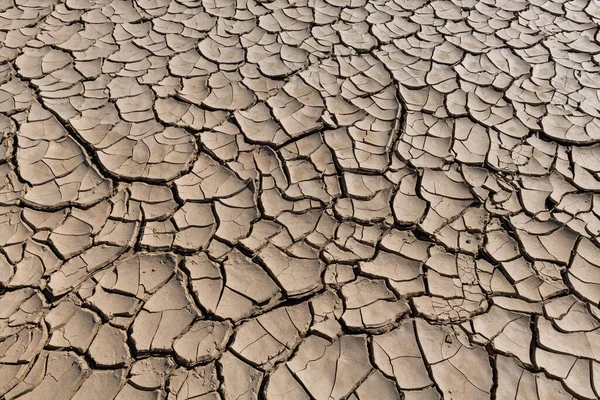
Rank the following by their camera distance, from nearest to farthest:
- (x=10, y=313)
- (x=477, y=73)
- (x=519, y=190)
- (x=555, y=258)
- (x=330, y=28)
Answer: (x=10, y=313), (x=555, y=258), (x=519, y=190), (x=477, y=73), (x=330, y=28)

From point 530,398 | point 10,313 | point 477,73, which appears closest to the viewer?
point 530,398

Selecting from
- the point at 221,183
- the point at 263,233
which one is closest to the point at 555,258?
the point at 263,233

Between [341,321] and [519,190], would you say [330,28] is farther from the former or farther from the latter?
[341,321]

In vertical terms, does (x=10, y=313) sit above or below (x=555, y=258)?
below

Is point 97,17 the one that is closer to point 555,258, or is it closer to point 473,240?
point 473,240

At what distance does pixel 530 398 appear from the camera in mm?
1716

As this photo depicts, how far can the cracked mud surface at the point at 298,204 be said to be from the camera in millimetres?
1794

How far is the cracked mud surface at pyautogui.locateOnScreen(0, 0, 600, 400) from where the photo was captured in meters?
1.79

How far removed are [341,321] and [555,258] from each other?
83 cm

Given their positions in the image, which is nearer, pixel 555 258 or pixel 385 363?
pixel 385 363

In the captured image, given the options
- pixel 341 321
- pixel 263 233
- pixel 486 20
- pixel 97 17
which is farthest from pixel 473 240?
pixel 97 17

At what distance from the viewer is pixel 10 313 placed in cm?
188

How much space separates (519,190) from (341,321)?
3.21 feet

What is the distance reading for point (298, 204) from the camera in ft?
7.55
